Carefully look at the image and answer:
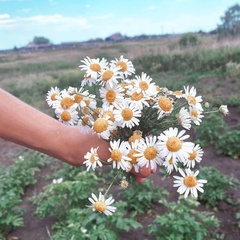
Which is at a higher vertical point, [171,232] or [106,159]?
[106,159]

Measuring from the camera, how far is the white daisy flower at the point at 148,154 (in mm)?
938

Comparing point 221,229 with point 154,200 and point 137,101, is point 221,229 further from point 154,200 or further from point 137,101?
point 137,101

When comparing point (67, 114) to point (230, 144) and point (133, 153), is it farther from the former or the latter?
point (230, 144)

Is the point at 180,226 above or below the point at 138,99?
below

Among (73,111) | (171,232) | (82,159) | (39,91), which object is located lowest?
(39,91)

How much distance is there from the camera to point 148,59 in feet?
42.4

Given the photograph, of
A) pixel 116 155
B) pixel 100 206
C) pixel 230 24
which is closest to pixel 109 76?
pixel 116 155

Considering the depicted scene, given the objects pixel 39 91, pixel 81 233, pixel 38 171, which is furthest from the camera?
pixel 39 91

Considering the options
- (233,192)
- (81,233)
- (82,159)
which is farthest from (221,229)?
(82,159)

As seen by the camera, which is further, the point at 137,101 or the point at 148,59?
the point at 148,59

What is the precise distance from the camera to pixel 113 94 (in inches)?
40.6

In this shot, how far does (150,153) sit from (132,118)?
0.37 feet

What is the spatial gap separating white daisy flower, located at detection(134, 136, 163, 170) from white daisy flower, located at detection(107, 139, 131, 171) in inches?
1.3

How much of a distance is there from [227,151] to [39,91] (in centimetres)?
781
